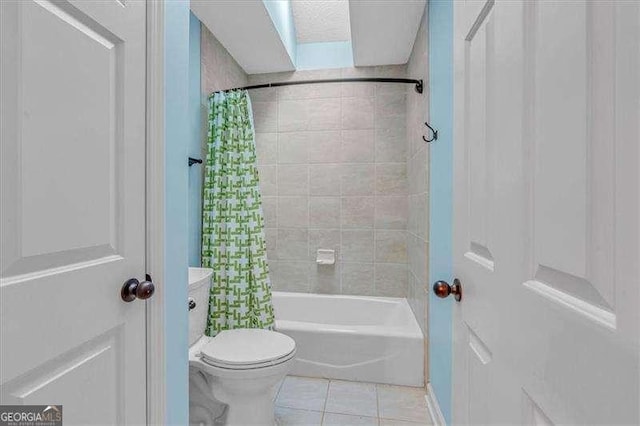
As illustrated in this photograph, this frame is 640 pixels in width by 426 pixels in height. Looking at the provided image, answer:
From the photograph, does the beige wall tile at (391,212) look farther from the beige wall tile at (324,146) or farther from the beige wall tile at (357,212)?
the beige wall tile at (324,146)

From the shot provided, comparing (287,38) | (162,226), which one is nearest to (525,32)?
(162,226)

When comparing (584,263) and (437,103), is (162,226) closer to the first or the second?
(584,263)

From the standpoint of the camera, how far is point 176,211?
0.99 metres

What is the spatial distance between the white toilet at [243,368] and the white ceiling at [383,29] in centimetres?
178

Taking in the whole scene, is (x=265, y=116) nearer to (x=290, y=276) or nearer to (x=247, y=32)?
(x=247, y=32)

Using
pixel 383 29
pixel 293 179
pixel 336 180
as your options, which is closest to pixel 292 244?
pixel 293 179

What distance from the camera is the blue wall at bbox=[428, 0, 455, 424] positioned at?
149cm

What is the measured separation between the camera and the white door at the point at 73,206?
53cm

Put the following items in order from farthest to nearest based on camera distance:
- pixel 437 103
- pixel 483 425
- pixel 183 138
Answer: pixel 437 103 → pixel 183 138 → pixel 483 425

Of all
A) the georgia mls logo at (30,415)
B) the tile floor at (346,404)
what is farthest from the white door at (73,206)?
the tile floor at (346,404)

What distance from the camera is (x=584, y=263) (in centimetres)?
40

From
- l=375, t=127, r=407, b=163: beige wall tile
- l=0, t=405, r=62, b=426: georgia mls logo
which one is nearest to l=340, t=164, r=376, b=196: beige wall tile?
l=375, t=127, r=407, b=163: beige wall tile

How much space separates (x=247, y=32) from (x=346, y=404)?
7.86 ft

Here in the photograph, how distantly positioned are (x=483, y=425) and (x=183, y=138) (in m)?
1.15
